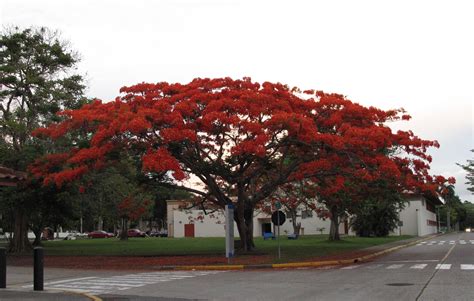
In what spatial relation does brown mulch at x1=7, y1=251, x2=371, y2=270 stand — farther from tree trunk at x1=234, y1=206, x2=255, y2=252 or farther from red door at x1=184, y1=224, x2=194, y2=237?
red door at x1=184, y1=224, x2=194, y2=237

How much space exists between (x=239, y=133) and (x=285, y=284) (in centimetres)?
933

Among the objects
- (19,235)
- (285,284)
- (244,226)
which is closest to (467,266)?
(285,284)

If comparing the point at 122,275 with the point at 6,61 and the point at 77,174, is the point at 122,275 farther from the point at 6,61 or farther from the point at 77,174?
the point at 6,61

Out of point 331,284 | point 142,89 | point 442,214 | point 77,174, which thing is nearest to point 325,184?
point 142,89

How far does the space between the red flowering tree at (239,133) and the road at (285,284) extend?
15.9 ft

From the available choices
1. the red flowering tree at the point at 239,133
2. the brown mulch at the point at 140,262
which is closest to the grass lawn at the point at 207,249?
the brown mulch at the point at 140,262

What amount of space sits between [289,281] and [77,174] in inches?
467

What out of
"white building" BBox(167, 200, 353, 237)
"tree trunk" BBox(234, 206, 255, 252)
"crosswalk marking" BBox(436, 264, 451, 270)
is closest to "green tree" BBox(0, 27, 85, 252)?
"tree trunk" BBox(234, 206, 255, 252)

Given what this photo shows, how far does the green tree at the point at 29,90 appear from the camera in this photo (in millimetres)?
30312

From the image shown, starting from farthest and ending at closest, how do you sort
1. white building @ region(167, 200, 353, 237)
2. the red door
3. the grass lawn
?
the red door → white building @ region(167, 200, 353, 237) → the grass lawn

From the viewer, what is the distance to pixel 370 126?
952 inches

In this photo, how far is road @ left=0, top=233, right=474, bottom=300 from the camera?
1210 centimetres

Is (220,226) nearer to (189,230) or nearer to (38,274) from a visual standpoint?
(189,230)

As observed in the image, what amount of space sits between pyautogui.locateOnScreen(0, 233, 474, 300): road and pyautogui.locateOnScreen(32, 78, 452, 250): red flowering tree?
4854 mm
